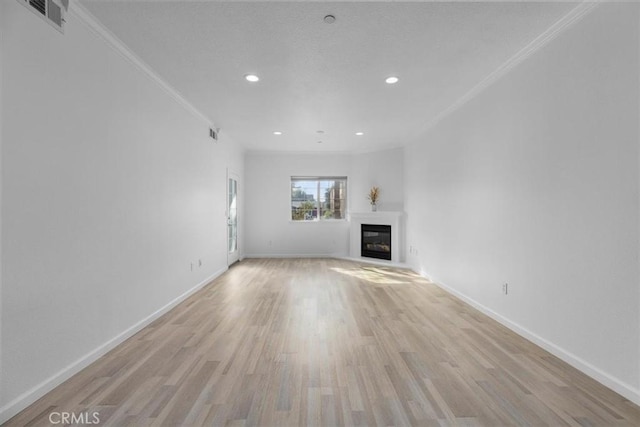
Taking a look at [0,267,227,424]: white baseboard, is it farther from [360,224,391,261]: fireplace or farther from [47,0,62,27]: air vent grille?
[360,224,391,261]: fireplace

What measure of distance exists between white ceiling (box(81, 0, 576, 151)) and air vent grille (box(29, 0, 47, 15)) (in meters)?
0.33

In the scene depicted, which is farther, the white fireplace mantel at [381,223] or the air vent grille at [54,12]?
the white fireplace mantel at [381,223]

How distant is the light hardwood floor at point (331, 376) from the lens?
1670 millimetres

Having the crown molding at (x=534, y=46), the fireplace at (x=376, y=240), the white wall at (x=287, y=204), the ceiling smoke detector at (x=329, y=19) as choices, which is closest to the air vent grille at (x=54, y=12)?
the ceiling smoke detector at (x=329, y=19)

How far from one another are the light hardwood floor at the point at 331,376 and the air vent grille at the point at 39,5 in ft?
7.97

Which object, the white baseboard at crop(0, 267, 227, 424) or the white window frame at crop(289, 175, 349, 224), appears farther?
the white window frame at crop(289, 175, 349, 224)

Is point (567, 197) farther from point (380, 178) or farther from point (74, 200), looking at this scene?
point (380, 178)

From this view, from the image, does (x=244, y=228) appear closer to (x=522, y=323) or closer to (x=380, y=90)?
(x=380, y=90)

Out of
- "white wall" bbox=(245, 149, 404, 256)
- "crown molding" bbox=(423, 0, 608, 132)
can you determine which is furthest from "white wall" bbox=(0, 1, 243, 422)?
"white wall" bbox=(245, 149, 404, 256)

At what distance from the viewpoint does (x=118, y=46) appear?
8.35 feet

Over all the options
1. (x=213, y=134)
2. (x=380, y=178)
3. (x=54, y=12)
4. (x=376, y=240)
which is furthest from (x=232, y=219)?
(x=54, y=12)

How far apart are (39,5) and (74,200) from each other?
1.24 metres

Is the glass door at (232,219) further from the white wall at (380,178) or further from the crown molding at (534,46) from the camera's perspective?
the crown molding at (534,46)

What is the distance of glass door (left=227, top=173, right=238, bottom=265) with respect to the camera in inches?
238
